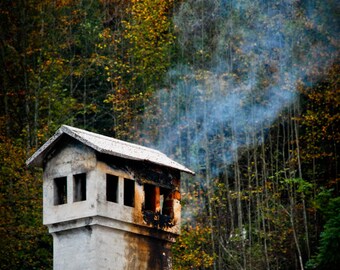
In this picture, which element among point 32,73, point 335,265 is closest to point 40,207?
point 32,73

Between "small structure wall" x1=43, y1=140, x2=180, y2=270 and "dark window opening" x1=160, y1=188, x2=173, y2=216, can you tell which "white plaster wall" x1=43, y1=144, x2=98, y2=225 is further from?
"dark window opening" x1=160, y1=188, x2=173, y2=216

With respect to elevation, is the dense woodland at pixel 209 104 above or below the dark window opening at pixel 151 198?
above

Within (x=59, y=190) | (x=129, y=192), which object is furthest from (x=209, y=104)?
(x=59, y=190)

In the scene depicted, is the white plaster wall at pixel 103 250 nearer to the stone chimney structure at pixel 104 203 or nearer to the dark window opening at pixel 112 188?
the stone chimney structure at pixel 104 203

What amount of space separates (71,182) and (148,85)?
20874mm

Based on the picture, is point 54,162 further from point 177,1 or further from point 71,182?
point 177,1

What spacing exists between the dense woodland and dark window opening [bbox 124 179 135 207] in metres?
12.5

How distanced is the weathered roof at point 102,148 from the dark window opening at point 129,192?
2.62 feet

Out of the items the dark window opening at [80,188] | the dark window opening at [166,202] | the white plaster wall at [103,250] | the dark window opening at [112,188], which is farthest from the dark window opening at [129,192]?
the dark window opening at [166,202]

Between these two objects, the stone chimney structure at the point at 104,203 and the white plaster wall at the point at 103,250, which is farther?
the stone chimney structure at the point at 104,203

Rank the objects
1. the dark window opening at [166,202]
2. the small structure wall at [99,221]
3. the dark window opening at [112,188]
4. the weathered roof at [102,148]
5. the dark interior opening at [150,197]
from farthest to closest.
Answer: the dark window opening at [166,202]
the dark interior opening at [150,197]
the dark window opening at [112,188]
the weathered roof at [102,148]
the small structure wall at [99,221]

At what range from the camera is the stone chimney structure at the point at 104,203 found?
1437 inches

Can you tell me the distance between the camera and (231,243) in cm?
5338

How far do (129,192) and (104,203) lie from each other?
4.52 feet
